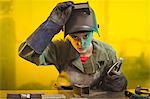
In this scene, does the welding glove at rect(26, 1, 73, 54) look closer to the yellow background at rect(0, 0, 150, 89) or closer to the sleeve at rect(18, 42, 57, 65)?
the sleeve at rect(18, 42, 57, 65)

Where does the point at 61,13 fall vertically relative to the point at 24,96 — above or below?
above

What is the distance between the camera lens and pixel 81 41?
108cm

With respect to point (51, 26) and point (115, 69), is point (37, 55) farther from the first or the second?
point (115, 69)

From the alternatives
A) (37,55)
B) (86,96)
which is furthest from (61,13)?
(86,96)

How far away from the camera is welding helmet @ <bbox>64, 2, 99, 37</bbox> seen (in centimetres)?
103

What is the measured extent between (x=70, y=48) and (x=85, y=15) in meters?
0.18

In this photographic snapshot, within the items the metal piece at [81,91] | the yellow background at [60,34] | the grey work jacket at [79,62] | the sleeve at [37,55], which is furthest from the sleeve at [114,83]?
the yellow background at [60,34]

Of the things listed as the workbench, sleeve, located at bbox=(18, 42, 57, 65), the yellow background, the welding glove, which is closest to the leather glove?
the welding glove

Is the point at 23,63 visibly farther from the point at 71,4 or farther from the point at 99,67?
the point at 71,4

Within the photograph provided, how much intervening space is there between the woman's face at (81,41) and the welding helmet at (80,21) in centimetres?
3

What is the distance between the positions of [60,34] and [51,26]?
54 centimetres

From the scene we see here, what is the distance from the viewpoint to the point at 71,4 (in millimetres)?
991

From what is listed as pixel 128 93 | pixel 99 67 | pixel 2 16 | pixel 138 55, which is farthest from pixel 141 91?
→ pixel 2 16

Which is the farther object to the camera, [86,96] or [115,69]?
[115,69]
